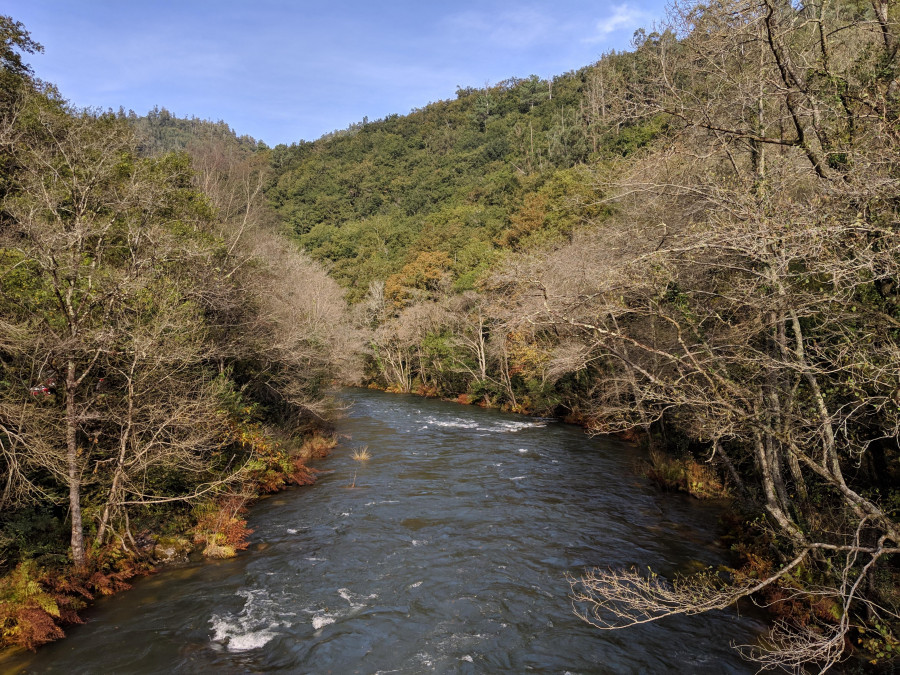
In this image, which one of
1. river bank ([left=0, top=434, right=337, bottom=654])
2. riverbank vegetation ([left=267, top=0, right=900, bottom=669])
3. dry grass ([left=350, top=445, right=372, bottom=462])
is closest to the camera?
riverbank vegetation ([left=267, top=0, right=900, bottom=669])

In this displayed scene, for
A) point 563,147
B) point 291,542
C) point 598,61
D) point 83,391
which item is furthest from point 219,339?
point 598,61

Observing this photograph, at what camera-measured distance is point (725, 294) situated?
682 cm

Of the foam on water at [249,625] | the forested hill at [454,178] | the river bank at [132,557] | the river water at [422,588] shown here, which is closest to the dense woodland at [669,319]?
the river bank at [132,557]

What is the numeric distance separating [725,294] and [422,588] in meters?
6.83

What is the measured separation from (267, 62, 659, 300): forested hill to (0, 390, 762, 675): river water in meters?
16.9

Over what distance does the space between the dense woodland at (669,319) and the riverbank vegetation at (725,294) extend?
9 cm

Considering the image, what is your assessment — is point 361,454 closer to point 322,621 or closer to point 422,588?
point 422,588

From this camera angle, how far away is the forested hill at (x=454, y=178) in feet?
130

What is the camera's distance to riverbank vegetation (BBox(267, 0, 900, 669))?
5074 mm

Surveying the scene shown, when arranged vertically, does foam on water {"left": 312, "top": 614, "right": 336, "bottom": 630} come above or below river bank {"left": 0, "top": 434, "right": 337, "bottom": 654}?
below

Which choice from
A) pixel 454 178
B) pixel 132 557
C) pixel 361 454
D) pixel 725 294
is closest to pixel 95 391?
pixel 132 557

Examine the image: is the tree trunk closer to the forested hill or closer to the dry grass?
the dry grass

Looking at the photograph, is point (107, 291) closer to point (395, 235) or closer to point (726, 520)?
point (726, 520)

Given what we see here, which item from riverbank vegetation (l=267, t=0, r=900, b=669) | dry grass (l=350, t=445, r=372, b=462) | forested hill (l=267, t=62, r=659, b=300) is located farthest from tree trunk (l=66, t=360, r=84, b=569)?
forested hill (l=267, t=62, r=659, b=300)
